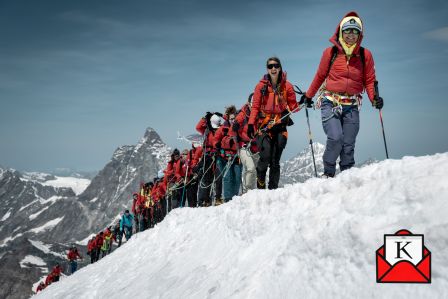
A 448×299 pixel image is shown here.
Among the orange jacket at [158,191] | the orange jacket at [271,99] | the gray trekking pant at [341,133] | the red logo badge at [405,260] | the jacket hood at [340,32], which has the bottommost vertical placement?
the red logo badge at [405,260]

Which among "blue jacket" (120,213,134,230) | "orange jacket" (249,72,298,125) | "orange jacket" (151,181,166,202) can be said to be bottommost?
"blue jacket" (120,213,134,230)

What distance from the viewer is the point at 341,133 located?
760 centimetres

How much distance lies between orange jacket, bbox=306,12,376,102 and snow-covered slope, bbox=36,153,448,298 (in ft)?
9.18

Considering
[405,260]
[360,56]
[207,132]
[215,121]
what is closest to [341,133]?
[360,56]

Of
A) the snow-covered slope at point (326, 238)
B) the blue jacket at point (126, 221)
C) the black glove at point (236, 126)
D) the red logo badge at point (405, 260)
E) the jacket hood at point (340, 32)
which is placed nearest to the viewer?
the red logo badge at point (405, 260)

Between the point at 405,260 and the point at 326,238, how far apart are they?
41.0 inches

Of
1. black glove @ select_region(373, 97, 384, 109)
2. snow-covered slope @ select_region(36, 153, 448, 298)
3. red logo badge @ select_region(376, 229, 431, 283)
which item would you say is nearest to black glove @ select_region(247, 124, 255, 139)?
snow-covered slope @ select_region(36, 153, 448, 298)

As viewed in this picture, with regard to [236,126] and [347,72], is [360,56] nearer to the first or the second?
[347,72]

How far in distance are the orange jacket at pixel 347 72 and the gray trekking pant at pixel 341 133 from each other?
0.36m

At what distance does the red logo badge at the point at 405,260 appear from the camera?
122 inches

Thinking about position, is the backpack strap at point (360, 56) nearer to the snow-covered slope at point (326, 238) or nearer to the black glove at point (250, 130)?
the black glove at point (250, 130)

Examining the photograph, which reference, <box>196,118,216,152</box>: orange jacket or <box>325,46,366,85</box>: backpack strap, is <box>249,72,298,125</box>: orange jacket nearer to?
<box>325,46,366,85</box>: backpack strap

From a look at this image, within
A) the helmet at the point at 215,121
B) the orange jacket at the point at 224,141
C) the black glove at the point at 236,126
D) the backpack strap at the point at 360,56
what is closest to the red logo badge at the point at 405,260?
the backpack strap at the point at 360,56

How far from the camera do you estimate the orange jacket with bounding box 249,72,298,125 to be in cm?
944
